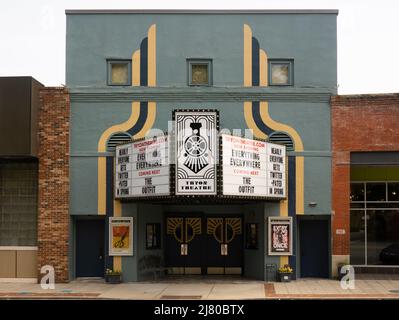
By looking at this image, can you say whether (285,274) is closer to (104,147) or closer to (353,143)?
(353,143)

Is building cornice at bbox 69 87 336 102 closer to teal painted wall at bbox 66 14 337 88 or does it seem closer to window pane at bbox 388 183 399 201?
teal painted wall at bbox 66 14 337 88

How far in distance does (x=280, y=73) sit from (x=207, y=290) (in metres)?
8.88

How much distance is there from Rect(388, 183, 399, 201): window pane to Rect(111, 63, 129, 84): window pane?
11510 millimetres

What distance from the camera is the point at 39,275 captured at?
67.5 feet

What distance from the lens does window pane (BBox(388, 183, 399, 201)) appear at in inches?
864

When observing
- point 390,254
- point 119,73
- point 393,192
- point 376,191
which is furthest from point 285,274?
point 119,73

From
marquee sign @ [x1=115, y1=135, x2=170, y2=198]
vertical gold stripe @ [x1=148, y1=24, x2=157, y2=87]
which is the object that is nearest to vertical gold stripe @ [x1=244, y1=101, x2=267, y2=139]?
vertical gold stripe @ [x1=148, y1=24, x2=157, y2=87]

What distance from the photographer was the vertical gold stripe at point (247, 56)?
21.2 m

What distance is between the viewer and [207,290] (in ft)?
61.4

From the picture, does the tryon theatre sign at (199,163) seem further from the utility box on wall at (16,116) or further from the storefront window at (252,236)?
the utility box on wall at (16,116)

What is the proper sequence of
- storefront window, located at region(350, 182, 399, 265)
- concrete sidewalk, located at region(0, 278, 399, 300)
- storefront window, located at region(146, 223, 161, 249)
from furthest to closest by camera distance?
storefront window, located at region(350, 182, 399, 265), storefront window, located at region(146, 223, 161, 249), concrete sidewalk, located at region(0, 278, 399, 300)

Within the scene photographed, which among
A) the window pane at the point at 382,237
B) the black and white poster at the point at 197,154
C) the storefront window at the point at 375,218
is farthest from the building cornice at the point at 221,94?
the window pane at the point at 382,237
